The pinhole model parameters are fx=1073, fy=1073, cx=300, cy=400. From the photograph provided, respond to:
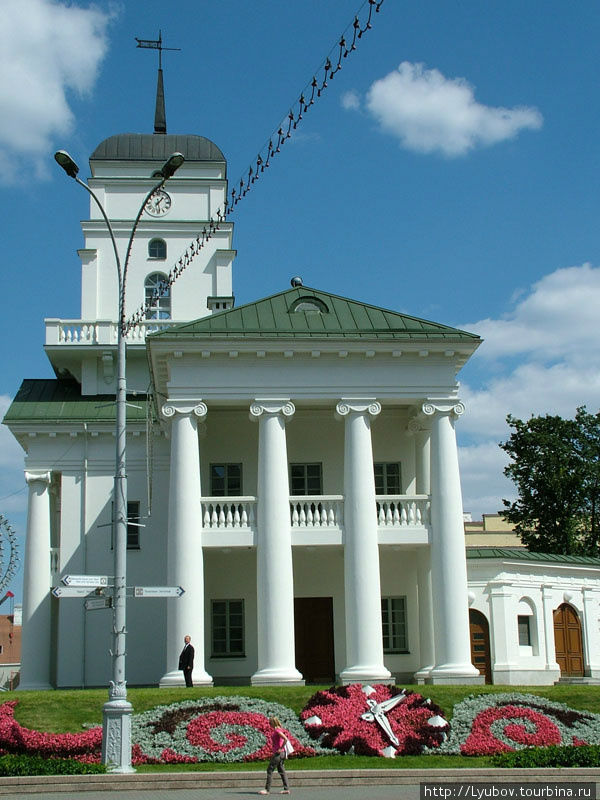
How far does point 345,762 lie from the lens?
20.4m

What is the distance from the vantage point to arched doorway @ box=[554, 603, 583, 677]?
3497 cm

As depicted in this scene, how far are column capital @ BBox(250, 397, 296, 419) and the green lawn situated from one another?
25.3ft

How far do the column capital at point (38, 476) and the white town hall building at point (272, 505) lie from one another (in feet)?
0.23

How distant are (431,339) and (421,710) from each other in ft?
35.2

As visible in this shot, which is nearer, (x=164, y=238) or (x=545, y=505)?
(x=164, y=238)

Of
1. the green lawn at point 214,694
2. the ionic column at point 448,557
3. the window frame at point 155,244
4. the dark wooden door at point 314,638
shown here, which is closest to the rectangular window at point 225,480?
the dark wooden door at point 314,638

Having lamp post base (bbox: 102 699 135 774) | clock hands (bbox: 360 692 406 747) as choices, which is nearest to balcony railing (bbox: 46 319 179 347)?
clock hands (bbox: 360 692 406 747)

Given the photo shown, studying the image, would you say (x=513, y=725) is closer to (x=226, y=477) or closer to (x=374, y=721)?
(x=374, y=721)

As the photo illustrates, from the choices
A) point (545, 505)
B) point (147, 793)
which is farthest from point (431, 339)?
point (545, 505)

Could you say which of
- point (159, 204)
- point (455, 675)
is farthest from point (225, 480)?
point (159, 204)

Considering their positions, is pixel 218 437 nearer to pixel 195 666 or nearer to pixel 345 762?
pixel 195 666

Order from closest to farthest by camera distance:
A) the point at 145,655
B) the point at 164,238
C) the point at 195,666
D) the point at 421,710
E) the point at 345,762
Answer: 1. the point at 345,762
2. the point at 421,710
3. the point at 195,666
4. the point at 145,655
5. the point at 164,238

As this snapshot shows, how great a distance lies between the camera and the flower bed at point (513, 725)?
2156 centimetres

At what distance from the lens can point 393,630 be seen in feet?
106
